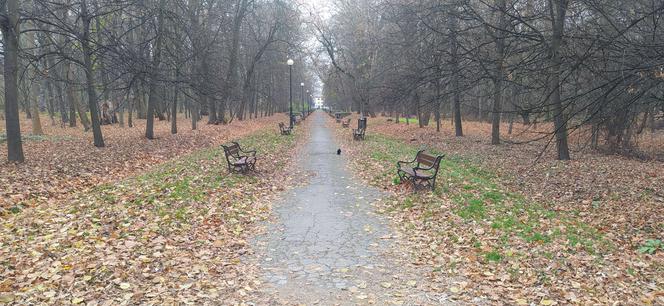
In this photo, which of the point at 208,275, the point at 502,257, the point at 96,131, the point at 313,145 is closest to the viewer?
the point at 208,275

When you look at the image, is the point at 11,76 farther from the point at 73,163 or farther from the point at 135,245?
the point at 135,245

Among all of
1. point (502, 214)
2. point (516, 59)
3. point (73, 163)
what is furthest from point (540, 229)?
point (516, 59)

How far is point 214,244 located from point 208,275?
1133mm

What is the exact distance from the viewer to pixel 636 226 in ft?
23.4

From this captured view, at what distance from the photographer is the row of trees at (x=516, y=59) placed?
7.71m

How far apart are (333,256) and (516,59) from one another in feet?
49.9

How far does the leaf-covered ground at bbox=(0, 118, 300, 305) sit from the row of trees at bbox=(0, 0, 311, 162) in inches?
199

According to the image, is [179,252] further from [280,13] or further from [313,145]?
[280,13]

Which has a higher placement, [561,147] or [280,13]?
[280,13]

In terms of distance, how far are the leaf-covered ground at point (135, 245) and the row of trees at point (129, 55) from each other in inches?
199

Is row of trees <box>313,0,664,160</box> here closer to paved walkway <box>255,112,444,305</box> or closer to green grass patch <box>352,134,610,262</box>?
green grass patch <box>352,134,610,262</box>

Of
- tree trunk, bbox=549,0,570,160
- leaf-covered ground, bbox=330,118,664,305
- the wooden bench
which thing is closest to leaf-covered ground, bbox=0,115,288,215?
the wooden bench

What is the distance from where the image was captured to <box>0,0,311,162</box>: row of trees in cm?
1217

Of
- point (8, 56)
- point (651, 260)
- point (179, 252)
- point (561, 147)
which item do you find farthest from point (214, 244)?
point (561, 147)
